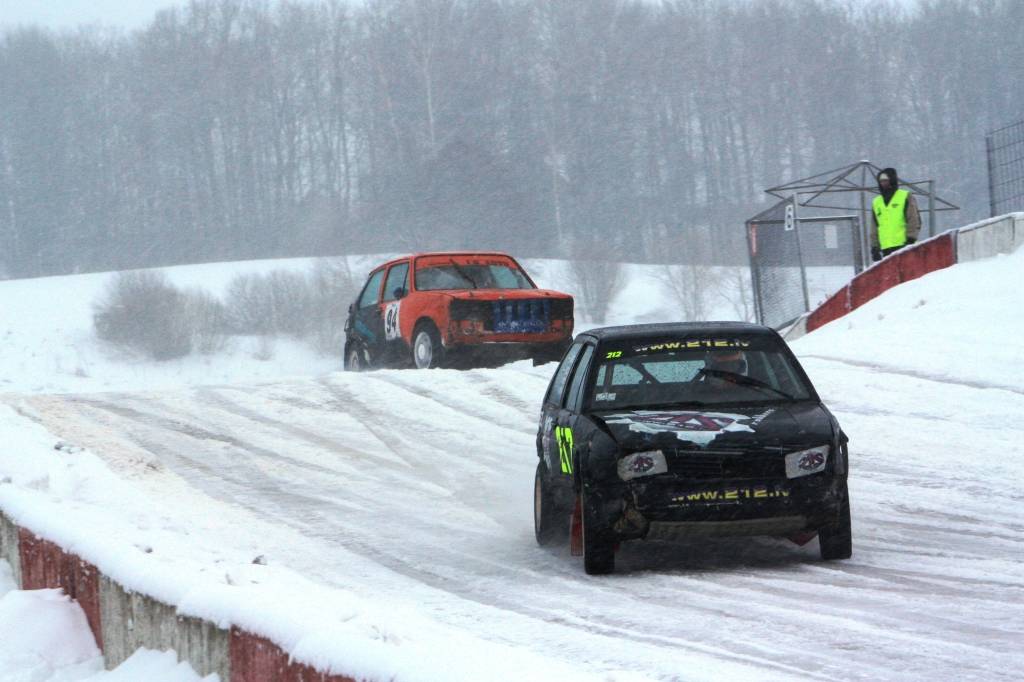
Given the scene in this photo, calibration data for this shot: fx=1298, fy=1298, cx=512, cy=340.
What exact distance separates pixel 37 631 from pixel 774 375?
4125 mm

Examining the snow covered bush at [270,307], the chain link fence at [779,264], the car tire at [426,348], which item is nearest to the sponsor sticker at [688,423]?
the car tire at [426,348]

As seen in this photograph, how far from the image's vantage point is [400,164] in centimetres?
6962

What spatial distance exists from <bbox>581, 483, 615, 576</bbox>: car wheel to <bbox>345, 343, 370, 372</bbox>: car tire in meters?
12.1

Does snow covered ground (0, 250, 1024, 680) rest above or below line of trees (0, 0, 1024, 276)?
below

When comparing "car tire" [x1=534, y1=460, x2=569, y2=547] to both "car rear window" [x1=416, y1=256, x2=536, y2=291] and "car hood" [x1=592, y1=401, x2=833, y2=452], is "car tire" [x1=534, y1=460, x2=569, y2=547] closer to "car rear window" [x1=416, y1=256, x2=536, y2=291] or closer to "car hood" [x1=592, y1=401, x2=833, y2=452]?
"car hood" [x1=592, y1=401, x2=833, y2=452]

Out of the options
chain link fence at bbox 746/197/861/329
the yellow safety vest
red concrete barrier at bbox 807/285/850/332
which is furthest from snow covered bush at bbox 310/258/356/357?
the yellow safety vest

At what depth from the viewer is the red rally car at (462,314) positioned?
1634 cm

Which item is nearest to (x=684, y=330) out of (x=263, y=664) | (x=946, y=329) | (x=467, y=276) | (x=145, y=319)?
(x=263, y=664)

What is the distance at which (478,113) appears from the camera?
73.6 meters

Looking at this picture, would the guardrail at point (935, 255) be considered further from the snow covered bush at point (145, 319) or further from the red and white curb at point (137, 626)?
the snow covered bush at point (145, 319)

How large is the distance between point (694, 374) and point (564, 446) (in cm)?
85

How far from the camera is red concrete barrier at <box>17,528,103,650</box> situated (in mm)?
5336

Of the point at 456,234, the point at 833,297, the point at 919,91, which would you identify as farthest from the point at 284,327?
the point at 919,91

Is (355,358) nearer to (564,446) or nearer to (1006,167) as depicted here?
(1006,167)
